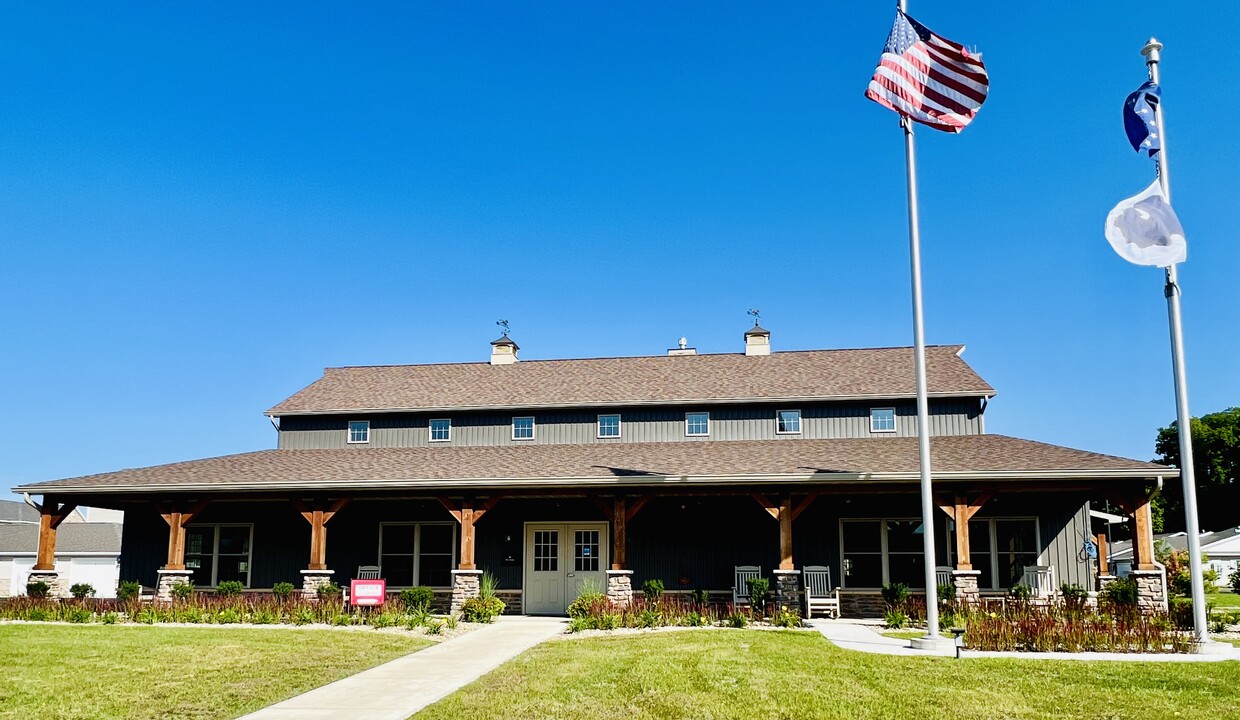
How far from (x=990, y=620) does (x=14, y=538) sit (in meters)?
45.9

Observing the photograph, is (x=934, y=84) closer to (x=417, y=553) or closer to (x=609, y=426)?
(x=609, y=426)

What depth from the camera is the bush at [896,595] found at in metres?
19.0

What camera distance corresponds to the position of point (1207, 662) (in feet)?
40.0

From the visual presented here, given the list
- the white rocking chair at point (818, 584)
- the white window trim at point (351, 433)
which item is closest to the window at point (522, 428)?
the white window trim at point (351, 433)

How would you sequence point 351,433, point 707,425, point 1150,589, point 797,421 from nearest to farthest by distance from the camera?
point 1150,589 → point 797,421 → point 707,425 → point 351,433

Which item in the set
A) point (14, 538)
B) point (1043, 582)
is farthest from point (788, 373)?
point (14, 538)

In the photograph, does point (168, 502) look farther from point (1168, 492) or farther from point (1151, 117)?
point (1168, 492)

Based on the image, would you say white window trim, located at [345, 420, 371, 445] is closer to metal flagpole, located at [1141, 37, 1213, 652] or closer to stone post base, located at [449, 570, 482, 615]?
stone post base, located at [449, 570, 482, 615]

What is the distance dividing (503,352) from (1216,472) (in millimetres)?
51019

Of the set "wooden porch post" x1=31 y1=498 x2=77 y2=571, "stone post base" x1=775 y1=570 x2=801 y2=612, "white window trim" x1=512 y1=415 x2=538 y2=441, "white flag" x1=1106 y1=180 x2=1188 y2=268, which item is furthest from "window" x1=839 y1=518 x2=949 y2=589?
"wooden porch post" x1=31 y1=498 x2=77 y2=571

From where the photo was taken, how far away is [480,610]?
62.8 feet

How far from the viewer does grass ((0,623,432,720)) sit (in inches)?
388

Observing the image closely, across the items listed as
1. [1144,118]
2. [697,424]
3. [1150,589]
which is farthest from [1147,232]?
[697,424]

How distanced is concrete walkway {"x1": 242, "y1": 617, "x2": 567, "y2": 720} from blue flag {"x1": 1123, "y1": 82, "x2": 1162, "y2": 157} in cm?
1132
